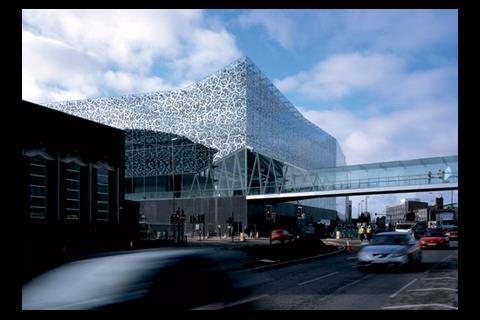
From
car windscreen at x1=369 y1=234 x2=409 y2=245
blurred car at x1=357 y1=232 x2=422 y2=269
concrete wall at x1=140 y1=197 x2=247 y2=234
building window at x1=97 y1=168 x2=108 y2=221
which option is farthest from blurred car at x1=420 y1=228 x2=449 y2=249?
concrete wall at x1=140 y1=197 x2=247 y2=234

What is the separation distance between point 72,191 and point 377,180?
42097 mm

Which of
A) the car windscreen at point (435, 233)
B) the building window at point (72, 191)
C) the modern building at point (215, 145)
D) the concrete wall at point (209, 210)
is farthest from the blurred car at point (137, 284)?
the concrete wall at point (209, 210)

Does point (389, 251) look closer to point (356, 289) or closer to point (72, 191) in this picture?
point (356, 289)

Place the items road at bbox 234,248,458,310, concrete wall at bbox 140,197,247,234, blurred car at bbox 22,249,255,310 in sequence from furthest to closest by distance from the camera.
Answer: concrete wall at bbox 140,197,247,234 < road at bbox 234,248,458,310 < blurred car at bbox 22,249,255,310

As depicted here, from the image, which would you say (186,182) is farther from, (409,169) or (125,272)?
(125,272)

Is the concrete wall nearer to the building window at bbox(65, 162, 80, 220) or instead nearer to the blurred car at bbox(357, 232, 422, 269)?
the building window at bbox(65, 162, 80, 220)

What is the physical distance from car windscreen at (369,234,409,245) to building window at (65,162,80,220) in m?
25.2

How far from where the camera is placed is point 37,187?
115 ft

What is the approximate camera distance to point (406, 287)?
13820mm

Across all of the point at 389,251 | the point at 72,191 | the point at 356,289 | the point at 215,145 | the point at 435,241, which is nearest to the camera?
the point at 356,289

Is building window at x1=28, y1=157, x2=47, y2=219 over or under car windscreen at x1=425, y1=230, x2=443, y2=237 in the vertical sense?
over

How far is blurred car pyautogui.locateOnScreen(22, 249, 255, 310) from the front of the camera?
701 centimetres

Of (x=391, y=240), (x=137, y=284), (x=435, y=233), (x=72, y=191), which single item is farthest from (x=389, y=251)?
(x=72, y=191)

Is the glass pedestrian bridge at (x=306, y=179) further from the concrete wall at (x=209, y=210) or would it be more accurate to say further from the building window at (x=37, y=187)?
the building window at (x=37, y=187)
